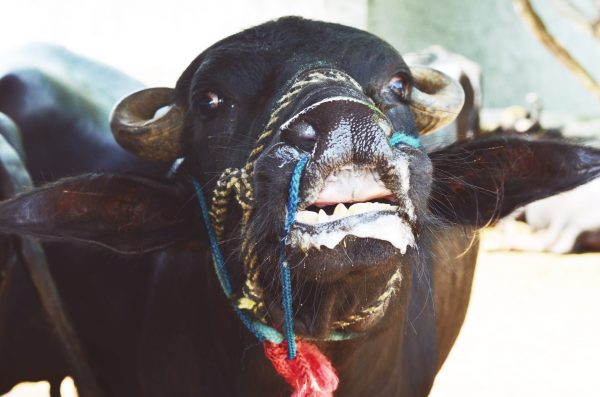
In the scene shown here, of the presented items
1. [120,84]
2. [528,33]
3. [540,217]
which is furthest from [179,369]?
[528,33]

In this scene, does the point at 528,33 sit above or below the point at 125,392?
below

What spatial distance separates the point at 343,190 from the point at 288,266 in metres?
0.26

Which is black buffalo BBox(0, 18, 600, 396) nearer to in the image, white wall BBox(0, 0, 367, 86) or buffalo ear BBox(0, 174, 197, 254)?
buffalo ear BBox(0, 174, 197, 254)

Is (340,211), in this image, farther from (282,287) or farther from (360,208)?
(282,287)

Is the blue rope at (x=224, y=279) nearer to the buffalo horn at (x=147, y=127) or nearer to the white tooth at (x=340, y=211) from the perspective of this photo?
the buffalo horn at (x=147, y=127)

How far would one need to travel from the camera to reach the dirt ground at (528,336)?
4758mm

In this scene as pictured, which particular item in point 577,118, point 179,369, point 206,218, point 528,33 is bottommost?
point 577,118

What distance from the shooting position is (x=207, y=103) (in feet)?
6.84

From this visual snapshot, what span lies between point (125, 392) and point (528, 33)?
50.8 feet

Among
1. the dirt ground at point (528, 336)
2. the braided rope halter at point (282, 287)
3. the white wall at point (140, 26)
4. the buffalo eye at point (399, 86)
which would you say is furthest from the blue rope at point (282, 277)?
the white wall at point (140, 26)

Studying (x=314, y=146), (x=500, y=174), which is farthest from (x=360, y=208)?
(x=500, y=174)

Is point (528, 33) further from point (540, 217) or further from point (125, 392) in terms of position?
point (125, 392)

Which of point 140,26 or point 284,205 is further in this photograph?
point 140,26

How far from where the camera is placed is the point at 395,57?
209 cm
